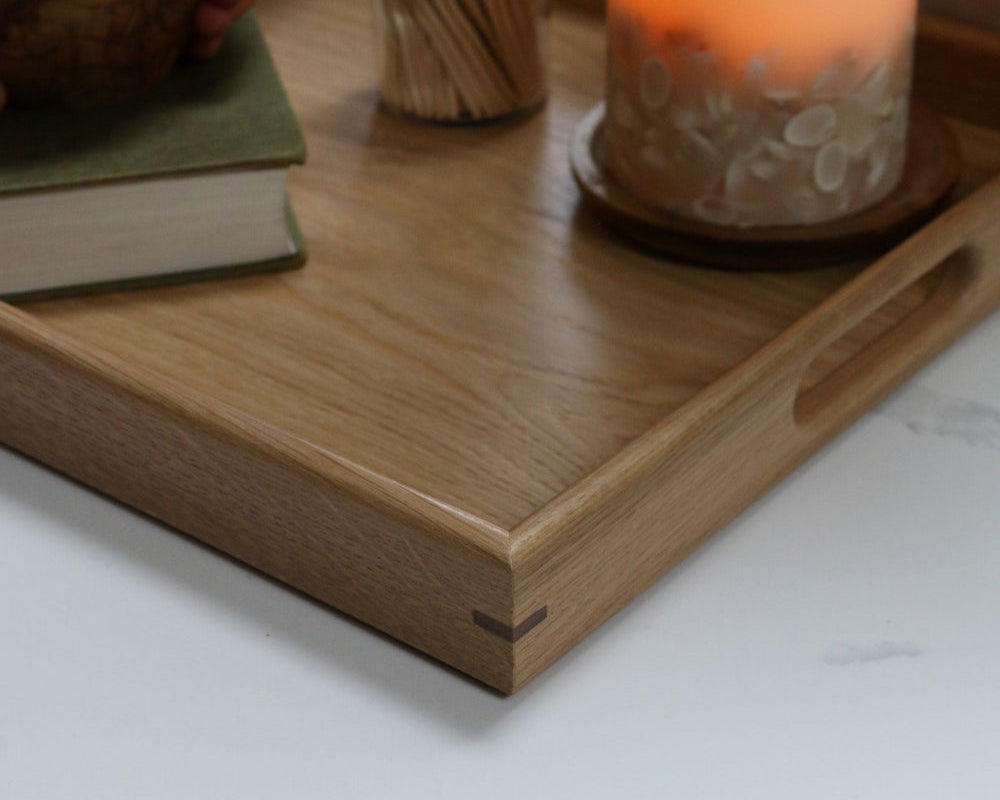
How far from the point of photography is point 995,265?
1.94 ft

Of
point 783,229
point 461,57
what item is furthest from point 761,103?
point 461,57

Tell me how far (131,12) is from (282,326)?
0.44ft

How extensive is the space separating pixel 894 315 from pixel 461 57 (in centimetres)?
22

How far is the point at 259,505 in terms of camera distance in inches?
18.8

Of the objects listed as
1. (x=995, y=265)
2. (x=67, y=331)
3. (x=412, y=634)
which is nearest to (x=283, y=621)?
(x=412, y=634)

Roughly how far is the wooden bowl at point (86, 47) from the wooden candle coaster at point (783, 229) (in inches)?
6.8

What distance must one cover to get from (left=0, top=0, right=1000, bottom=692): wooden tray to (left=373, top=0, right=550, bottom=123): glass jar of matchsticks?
0.03 metres

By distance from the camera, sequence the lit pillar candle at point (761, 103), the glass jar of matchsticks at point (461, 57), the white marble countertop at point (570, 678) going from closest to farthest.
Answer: the white marble countertop at point (570, 678) < the lit pillar candle at point (761, 103) < the glass jar of matchsticks at point (461, 57)

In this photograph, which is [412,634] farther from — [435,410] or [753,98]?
[753,98]

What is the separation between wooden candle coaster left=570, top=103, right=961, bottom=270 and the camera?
1.88ft

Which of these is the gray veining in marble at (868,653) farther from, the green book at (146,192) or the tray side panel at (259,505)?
the green book at (146,192)

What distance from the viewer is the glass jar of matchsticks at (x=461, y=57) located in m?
0.66

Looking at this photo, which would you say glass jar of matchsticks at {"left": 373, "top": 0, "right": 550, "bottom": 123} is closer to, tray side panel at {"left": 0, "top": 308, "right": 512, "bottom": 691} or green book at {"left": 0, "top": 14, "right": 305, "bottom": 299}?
green book at {"left": 0, "top": 14, "right": 305, "bottom": 299}

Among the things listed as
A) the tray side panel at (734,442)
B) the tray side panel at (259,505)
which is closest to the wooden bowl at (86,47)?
the tray side panel at (259,505)
